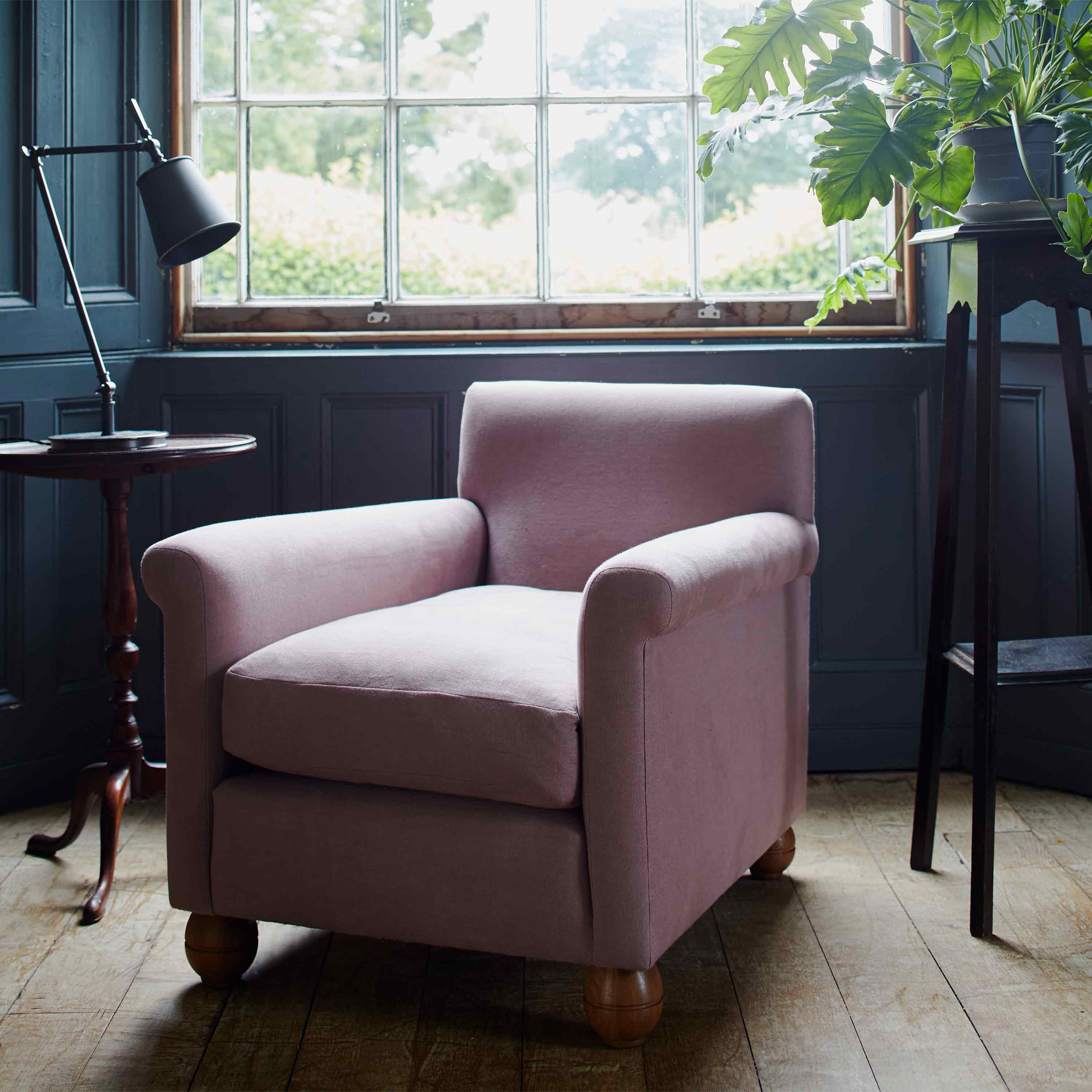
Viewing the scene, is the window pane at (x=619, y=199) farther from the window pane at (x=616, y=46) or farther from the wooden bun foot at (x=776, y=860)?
the wooden bun foot at (x=776, y=860)

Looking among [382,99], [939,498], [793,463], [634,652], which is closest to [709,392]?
[793,463]

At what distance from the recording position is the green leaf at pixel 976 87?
1863 mm

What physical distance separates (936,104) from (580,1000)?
4.74 ft

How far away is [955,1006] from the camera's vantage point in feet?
5.76

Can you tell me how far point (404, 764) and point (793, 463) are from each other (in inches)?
34.5

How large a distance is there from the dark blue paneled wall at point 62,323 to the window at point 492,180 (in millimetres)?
182

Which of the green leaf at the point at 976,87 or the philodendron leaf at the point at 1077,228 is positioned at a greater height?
the green leaf at the point at 976,87

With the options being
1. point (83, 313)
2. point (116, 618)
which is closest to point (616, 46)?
point (83, 313)

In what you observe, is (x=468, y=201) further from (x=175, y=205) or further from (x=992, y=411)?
(x=992, y=411)

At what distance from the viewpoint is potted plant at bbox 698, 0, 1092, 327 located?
1.87 metres

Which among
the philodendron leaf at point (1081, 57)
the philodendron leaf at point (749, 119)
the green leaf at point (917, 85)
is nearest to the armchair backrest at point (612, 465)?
the philodendron leaf at point (749, 119)

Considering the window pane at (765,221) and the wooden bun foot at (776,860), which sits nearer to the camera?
the wooden bun foot at (776,860)

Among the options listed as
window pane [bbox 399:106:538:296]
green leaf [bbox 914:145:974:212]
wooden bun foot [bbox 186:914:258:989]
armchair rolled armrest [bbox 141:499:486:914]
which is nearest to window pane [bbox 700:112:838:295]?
window pane [bbox 399:106:538:296]

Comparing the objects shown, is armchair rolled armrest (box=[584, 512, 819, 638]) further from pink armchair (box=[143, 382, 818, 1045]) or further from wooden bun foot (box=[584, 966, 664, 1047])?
wooden bun foot (box=[584, 966, 664, 1047])
